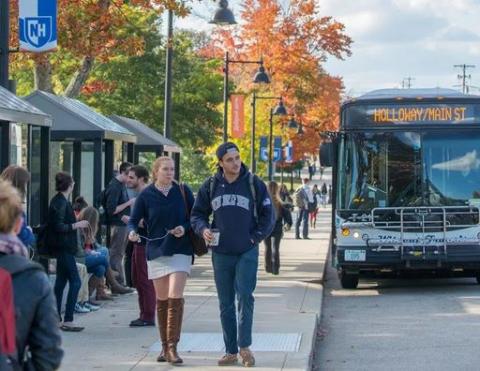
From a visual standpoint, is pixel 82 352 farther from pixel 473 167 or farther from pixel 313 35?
pixel 313 35

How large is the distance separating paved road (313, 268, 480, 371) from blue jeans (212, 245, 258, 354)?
140 centimetres

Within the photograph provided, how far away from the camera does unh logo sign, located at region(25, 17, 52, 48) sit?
14.2 meters

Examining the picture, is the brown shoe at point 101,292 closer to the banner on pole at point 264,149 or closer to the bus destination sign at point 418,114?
the bus destination sign at point 418,114

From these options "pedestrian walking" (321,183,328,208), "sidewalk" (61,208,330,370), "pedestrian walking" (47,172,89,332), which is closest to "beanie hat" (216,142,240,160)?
"sidewalk" (61,208,330,370)

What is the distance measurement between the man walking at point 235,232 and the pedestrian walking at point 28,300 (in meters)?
4.82

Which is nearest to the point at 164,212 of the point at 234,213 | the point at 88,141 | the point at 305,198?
the point at 234,213

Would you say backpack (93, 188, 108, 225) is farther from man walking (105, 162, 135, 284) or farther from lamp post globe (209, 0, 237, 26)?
lamp post globe (209, 0, 237, 26)

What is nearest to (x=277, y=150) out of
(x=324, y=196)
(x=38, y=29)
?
(x=324, y=196)

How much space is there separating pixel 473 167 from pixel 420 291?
216 cm

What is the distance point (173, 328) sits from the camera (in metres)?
9.85

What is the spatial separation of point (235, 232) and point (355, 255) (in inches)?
342

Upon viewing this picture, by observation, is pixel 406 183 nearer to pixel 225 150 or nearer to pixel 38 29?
pixel 38 29

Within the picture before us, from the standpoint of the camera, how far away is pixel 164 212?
33.5 ft

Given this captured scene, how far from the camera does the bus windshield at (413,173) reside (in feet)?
59.1
